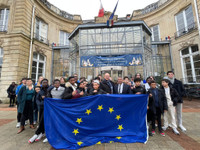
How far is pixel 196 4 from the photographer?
30.9 ft

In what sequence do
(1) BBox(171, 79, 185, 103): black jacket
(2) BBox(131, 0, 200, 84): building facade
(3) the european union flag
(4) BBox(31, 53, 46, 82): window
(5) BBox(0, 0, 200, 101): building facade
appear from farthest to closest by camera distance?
(4) BBox(31, 53, 46, 82): window, (2) BBox(131, 0, 200, 84): building facade, (5) BBox(0, 0, 200, 101): building facade, (1) BBox(171, 79, 185, 103): black jacket, (3) the european union flag

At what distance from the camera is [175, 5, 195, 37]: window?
1041 cm

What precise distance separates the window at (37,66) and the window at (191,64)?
56.4 ft

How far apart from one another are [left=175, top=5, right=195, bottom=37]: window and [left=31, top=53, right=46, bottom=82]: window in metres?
17.2

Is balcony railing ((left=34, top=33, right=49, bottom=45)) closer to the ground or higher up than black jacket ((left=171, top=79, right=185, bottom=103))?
higher up

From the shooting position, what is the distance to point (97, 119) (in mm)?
2820

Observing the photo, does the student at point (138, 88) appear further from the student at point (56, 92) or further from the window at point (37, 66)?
the window at point (37, 66)

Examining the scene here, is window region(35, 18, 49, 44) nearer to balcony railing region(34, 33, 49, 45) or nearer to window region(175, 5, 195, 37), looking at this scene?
balcony railing region(34, 33, 49, 45)

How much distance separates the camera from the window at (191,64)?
32.6 ft

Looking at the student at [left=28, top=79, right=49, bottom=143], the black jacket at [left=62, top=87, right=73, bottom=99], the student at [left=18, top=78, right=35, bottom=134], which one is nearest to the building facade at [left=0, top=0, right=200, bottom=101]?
the student at [left=18, top=78, right=35, bottom=134]

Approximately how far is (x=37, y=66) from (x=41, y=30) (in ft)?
16.2

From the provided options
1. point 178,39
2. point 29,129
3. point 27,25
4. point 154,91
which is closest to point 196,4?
point 178,39

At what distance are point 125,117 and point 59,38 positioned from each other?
50.3ft

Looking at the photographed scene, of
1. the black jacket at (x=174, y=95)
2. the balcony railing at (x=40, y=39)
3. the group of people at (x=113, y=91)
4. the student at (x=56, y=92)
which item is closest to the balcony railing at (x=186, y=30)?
the group of people at (x=113, y=91)
